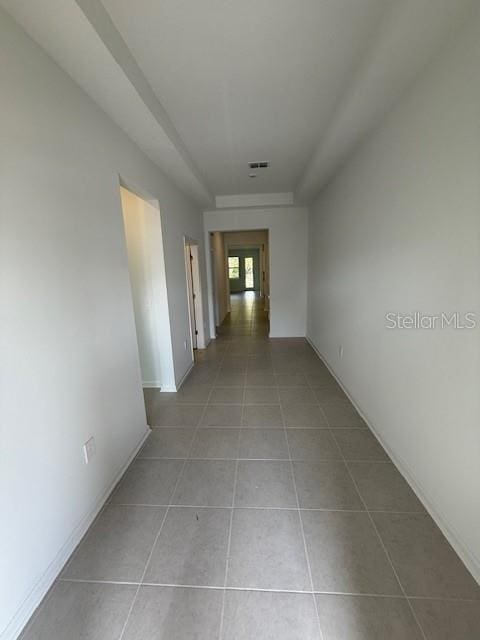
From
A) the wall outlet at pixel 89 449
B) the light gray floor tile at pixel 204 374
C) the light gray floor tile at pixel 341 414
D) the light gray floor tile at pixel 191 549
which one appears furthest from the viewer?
the light gray floor tile at pixel 204 374

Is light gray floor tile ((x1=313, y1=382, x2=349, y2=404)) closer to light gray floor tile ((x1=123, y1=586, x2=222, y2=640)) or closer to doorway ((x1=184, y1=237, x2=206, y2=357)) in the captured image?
light gray floor tile ((x1=123, y1=586, x2=222, y2=640))

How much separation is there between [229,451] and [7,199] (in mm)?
2102

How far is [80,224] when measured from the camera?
154cm

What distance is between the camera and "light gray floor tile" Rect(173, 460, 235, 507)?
1.73 metres

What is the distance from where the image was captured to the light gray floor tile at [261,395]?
2988 mm

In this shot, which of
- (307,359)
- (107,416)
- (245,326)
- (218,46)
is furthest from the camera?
(245,326)

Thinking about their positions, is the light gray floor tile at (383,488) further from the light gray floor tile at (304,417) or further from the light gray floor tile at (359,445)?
the light gray floor tile at (304,417)

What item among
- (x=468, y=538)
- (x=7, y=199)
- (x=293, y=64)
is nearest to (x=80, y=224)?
(x=7, y=199)

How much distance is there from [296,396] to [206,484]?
153cm

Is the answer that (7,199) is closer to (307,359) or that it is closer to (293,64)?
(293,64)

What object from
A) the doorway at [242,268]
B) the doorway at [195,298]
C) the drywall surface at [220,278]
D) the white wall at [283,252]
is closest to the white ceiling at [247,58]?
the doorway at [195,298]

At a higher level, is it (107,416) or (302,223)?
(302,223)

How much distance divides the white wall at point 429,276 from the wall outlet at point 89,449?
6.61 ft

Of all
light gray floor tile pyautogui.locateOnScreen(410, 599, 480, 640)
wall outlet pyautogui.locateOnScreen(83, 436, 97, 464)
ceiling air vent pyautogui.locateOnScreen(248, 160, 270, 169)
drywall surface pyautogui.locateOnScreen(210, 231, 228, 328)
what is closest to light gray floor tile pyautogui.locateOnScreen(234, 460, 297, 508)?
light gray floor tile pyautogui.locateOnScreen(410, 599, 480, 640)
